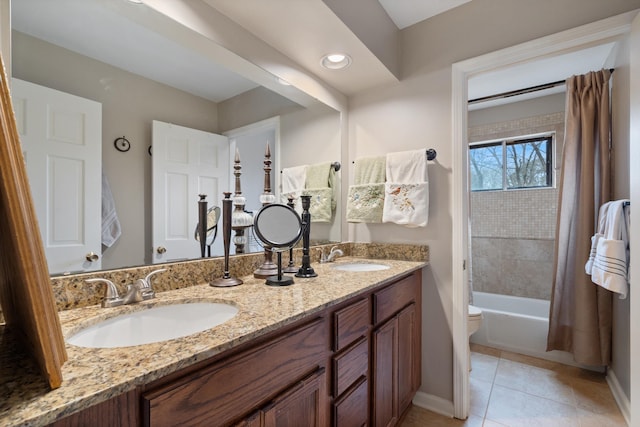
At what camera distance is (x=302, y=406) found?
92cm

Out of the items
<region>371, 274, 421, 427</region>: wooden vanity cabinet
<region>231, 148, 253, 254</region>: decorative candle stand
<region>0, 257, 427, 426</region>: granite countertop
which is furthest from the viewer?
<region>231, 148, 253, 254</region>: decorative candle stand

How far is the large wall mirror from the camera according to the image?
3.13 ft

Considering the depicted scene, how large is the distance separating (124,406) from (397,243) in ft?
5.64

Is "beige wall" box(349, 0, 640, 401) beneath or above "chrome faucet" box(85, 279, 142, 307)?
above

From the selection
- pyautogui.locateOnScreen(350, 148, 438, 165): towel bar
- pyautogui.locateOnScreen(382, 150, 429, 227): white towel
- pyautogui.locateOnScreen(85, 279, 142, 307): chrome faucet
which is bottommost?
pyautogui.locateOnScreen(85, 279, 142, 307): chrome faucet

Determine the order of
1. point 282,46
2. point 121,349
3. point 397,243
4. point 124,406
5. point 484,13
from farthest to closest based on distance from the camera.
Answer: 1. point 397,243
2. point 484,13
3. point 282,46
4. point 121,349
5. point 124,406

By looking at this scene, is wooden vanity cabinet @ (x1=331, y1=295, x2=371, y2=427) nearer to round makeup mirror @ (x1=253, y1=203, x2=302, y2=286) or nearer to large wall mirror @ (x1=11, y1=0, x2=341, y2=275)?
round makeup mirror @ (x1=253, y1=203, x2=302, y2=286)

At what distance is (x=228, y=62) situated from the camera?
1438 mm

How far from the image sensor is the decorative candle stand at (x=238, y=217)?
1462 millimetres

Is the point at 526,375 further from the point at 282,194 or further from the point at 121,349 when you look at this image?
the point at 121,349

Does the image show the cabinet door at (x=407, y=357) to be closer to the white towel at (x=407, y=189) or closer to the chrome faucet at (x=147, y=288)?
the white towel at (x=407, y=189)

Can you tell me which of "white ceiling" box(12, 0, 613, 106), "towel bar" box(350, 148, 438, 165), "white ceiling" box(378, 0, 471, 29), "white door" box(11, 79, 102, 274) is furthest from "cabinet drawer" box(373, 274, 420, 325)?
"white ceiling" box(378, 0, 471, 29)

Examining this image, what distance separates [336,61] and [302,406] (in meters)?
1.71

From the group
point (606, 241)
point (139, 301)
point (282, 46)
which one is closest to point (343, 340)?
point (139, 301)
